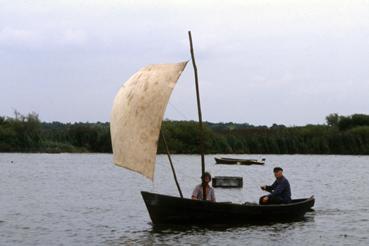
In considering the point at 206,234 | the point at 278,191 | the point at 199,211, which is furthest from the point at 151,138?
the point at 278,191

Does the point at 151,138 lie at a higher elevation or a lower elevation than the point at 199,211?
higher

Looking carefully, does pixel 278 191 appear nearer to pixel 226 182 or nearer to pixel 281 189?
pixel 281 189

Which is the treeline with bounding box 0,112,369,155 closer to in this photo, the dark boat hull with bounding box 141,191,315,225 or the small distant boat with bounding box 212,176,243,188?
the small distant boat with bounding box 212,176,243,188

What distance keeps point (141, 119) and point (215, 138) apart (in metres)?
65.6

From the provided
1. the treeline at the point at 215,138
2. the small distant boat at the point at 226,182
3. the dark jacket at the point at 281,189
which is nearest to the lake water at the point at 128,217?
the small distant boat at the point at 226,182

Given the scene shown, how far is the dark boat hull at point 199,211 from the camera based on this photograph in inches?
877

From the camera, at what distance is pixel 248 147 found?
84.7 m

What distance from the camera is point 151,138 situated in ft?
71.7

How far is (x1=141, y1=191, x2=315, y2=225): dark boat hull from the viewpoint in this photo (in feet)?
73.1

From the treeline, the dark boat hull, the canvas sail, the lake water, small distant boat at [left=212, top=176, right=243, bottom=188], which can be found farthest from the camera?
the treeline

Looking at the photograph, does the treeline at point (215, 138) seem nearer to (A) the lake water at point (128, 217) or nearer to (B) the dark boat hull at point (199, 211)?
(A) the lake water at point (128, 217)

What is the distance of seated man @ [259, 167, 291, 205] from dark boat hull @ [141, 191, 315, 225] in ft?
1.85

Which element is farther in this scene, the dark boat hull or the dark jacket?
the dark jacket

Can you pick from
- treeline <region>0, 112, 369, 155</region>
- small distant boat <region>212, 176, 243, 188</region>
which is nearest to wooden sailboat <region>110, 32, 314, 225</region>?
small distant boat <region>212, 176, 243, 188</region>
